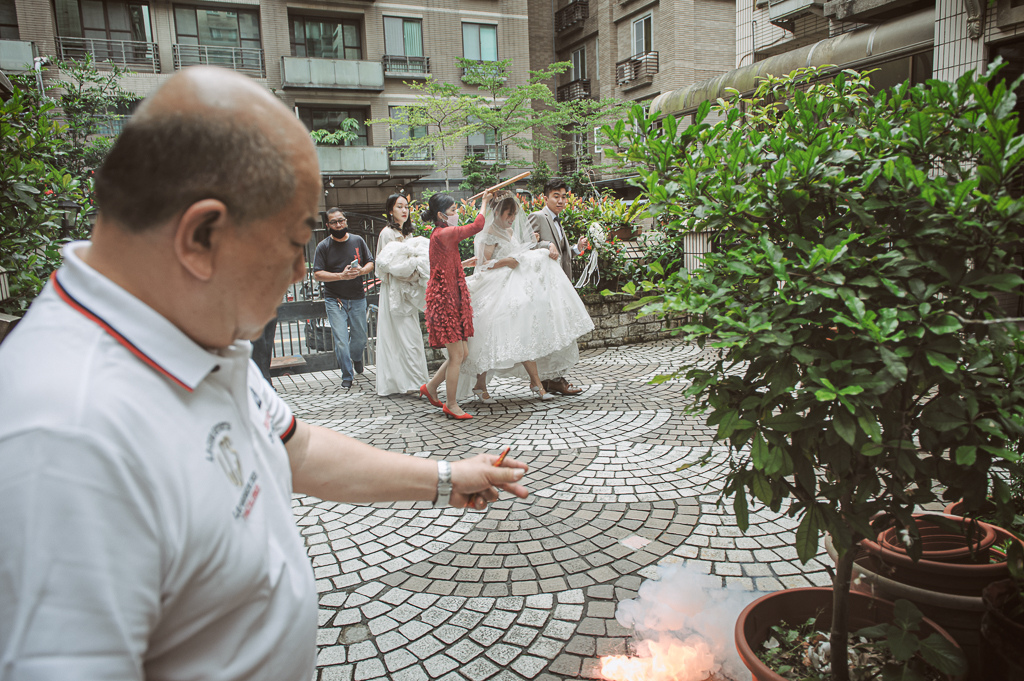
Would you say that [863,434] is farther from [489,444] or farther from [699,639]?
[489,444]

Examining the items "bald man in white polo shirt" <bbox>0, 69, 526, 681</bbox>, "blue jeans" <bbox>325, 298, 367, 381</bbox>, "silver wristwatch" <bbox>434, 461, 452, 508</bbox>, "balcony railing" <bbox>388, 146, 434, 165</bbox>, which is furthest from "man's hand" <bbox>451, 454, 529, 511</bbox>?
"balcony railing" <bbox>388, 146, 434, 165</bbox>

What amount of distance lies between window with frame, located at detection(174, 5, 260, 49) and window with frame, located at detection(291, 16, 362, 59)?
5.77ft

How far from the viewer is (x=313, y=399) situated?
24.8 feet

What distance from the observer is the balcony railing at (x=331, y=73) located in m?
25.5

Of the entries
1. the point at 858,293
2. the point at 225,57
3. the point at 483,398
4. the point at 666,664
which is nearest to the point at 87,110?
the point at 225,57

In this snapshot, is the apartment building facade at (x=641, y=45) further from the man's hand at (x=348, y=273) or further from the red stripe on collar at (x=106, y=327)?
the red stripe on collar at (x=106, y=327)

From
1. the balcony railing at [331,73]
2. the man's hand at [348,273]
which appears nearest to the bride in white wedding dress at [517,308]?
the man's hand at [348,273]

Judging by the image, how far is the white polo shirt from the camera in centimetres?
73

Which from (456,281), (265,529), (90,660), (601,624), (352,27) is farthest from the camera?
(352,27)

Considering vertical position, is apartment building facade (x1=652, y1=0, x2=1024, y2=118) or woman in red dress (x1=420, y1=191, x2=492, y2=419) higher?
apartment building facade (x1=652, y1=0, x2=1024, y2=118)

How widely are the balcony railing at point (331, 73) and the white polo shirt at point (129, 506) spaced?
2806 centimetres

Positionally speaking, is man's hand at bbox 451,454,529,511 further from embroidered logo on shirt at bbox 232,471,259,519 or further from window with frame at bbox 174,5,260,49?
window with frame at bbox 174,5,260,49

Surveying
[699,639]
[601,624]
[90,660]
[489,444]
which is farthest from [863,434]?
[489,444]

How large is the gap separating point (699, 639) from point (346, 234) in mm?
6709
